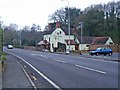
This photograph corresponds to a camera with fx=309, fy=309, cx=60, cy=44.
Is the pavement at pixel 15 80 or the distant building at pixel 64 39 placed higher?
the distant building at pixel 64 39

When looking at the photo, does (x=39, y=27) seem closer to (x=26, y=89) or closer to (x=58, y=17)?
(x=58, y=17)

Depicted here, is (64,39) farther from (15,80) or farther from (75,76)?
(15,80)

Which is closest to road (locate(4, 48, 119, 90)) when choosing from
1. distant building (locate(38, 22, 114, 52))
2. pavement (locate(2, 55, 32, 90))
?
pavement (locate(2, 55, 32, 90))

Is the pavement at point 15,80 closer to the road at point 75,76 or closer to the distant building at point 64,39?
the road at point 75,76

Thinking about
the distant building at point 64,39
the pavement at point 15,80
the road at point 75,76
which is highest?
the distant building at point 64,39

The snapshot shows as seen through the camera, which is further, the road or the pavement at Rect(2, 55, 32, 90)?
the pavement at Rect(2, 55, 32, 90)

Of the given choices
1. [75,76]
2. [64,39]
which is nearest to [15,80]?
[75,76]

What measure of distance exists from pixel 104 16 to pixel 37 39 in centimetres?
3406

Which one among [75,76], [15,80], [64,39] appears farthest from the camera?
[64,39]

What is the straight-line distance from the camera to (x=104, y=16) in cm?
10144

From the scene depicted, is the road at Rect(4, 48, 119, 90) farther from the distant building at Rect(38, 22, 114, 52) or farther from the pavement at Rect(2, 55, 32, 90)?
the distant building at Rect(38, 22, 114, 52)

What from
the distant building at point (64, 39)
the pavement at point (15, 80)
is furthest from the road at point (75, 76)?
the distant building at point (64, 39)

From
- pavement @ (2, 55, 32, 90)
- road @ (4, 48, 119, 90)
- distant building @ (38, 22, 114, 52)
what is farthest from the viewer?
distant building @ (38, 22, 114, 52)

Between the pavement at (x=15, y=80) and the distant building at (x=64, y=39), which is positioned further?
the distant building at (x=64, y=39)
